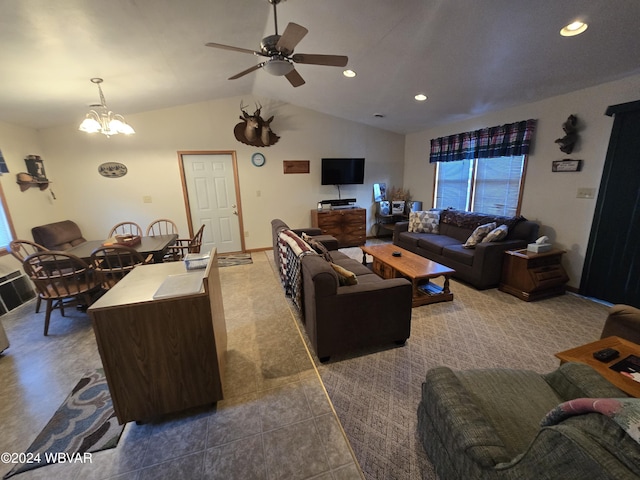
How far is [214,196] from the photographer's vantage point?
4984mm

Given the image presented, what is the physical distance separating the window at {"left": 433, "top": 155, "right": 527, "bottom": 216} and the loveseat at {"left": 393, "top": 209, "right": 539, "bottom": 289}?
1.12 feet

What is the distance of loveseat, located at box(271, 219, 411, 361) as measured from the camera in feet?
6.57

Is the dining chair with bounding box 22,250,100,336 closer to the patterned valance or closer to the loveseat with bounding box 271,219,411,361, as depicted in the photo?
the loveseat with bounding box 271,219,411,361

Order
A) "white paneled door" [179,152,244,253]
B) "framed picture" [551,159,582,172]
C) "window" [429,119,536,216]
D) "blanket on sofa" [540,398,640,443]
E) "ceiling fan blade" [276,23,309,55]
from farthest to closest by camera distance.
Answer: "white paneled door" [179,152,244,253], "window" [429,119,536,216], "framed picture" [551,159,582,172], "ceiling fan blade" [276,23,309,55], "blanket on sofa" [540,398,640,443]

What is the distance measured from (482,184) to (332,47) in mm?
3174

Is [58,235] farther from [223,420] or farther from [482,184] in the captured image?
[482,184]

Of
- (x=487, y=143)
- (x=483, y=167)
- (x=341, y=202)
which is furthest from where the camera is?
(x=341, y=202)

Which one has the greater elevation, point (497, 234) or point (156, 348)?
point (497, 234)

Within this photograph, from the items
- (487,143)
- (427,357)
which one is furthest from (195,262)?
(487,143)

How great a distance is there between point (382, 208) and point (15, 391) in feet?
18.4

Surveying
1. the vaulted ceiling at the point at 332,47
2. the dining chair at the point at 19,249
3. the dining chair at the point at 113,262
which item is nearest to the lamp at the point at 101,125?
the vaulted ceiling at the point at 332,47

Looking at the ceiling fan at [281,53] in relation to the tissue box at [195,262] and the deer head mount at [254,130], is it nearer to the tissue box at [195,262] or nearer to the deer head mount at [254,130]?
the tissue box at [195,262]

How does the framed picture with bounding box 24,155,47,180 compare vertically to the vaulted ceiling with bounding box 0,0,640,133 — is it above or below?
Answer: below

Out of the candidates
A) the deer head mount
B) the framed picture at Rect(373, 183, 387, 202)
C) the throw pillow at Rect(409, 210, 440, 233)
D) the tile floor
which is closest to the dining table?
the tile floor
